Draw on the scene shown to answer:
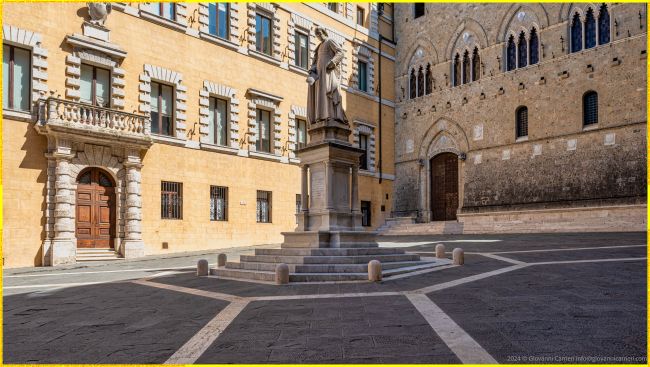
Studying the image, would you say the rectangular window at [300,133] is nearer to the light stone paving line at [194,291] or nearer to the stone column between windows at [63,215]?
the stone column between windows at [63,215]

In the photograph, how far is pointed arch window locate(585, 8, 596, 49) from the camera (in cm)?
2558

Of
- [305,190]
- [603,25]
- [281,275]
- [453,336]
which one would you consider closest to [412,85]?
[603,25]

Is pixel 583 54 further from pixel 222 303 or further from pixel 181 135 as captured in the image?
pixel 222 303

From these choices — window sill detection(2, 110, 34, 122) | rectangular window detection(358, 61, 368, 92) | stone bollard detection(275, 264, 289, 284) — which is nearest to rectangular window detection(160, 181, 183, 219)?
window sill detection(2, 110, 34, 122)

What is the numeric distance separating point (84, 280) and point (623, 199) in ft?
77.1

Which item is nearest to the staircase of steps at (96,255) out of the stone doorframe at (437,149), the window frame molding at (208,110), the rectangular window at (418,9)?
the window frame molding at (208,110)

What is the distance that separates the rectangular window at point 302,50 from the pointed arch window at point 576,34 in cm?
1462

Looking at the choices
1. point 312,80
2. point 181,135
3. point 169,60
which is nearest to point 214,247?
point 181,135

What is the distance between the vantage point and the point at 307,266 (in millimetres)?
11188

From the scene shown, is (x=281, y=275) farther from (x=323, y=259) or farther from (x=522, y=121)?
(x=522, y=121)

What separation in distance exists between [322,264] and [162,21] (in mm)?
15652

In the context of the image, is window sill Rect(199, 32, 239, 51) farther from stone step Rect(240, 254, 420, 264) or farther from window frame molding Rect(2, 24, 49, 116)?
stone step Rect(240, 254, 420, 264)

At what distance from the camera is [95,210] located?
761 inches

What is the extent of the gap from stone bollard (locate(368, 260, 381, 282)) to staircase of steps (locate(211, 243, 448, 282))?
23 centimetres
